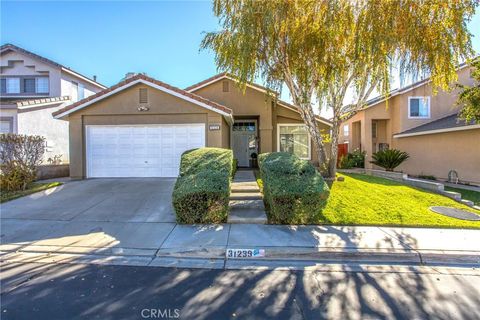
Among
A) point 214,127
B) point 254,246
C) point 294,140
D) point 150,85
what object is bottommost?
point 254,246

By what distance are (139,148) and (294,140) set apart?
8175mm

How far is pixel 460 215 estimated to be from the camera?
678cm

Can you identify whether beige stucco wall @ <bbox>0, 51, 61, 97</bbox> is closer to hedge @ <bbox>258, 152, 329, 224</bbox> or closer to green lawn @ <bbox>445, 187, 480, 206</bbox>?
hedge @ <bbox>258, 152, 329, 224</bbox>

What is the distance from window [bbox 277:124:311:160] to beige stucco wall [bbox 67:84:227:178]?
4558 mm

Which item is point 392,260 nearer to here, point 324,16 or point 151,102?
point 324,16

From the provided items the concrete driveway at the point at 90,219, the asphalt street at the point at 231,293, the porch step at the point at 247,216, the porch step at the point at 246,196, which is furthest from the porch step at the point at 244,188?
the asphalt street at the point at 231,293

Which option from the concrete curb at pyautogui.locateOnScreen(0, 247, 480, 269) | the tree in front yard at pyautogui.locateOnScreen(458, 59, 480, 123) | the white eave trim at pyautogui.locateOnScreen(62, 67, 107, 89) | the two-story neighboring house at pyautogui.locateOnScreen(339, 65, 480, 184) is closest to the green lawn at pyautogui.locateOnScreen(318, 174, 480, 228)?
the concrete curb at pyautogui.locateOnScreen(0, 247, 480, 269)

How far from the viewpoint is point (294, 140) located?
14.4 m

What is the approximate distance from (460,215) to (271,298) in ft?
21.1

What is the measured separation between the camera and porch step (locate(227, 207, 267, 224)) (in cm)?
610

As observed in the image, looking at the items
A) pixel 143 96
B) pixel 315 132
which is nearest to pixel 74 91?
pixel 143 96

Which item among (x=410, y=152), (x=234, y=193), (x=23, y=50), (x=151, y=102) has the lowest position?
(x=234, y=193)

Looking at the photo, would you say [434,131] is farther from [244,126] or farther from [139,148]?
[139,148]

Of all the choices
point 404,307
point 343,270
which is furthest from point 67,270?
Result: point 404,307
